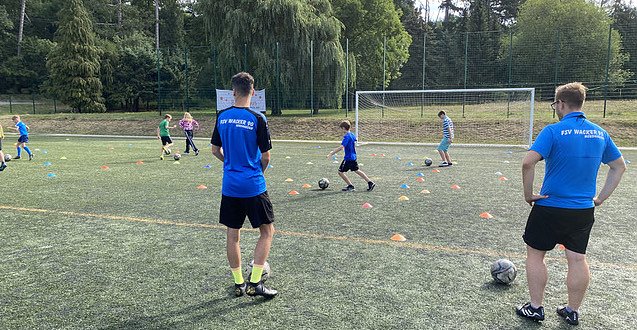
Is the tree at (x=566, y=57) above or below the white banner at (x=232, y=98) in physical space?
above

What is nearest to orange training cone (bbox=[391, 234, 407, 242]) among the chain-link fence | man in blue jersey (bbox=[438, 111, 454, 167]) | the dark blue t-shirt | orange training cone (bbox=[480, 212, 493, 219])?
orange training cone (bbox=[480, 212, 493, 219])

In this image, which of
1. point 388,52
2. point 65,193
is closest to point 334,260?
point 65,193

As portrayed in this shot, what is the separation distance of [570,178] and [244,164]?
2668 millimetres

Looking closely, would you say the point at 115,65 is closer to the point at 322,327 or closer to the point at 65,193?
the point at 65,193

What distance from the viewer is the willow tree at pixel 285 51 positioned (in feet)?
91.5

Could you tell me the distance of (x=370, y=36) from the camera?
42188mm

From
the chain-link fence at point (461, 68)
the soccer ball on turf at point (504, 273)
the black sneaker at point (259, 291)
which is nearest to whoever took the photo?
the black sneaker at point (259, 291)

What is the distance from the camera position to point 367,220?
683 centimetres

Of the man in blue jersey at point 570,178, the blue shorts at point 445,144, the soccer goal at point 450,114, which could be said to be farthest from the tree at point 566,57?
the man in blue jersey at point 570,178

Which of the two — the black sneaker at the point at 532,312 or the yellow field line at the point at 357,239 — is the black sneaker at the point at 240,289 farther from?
the black sneaker at the point at 532,312

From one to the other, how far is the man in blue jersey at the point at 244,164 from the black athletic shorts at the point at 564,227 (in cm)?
228

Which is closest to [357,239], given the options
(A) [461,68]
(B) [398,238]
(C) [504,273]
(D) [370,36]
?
(B) [398,238]

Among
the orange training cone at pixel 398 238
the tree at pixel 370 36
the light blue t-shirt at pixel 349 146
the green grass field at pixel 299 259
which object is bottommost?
the green grass field at pixel 299 259

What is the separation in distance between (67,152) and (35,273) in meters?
14.0
